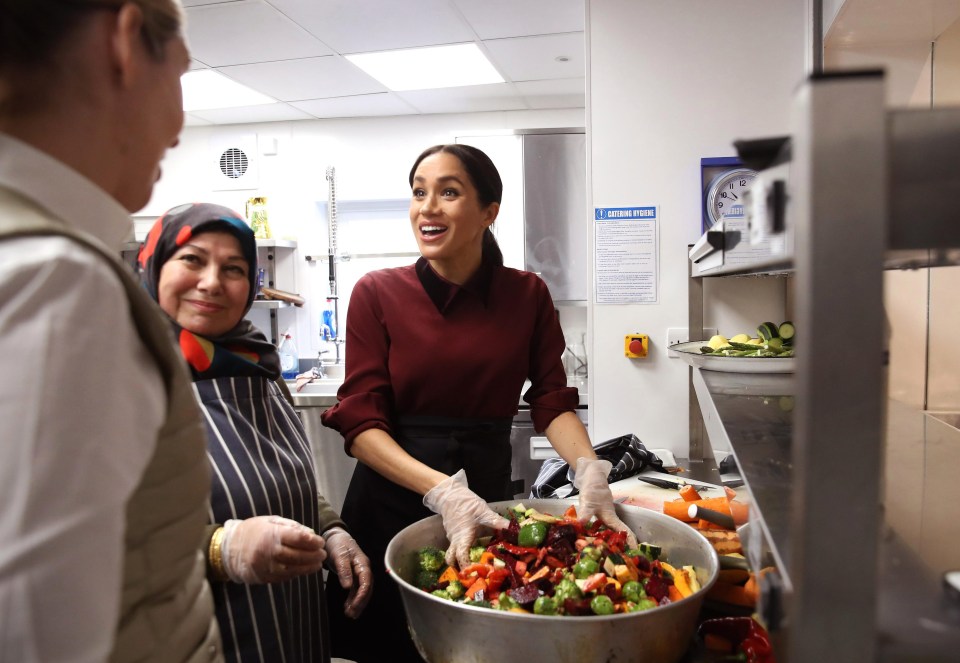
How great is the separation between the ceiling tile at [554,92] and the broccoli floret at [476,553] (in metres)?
4.03

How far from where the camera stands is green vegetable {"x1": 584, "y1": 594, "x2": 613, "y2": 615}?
1.01 metres

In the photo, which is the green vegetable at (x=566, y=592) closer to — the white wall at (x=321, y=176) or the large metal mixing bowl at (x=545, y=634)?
the large metal mixing bowl at (x=545, y=634)

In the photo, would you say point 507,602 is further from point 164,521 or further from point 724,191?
point 724,191

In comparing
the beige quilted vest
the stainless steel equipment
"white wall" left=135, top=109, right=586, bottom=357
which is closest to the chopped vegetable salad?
the beige quilted vest


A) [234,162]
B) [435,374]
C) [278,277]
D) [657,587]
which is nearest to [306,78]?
[234,162]

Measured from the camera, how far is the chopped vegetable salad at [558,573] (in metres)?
1.05

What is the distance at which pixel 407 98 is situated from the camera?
194 inches

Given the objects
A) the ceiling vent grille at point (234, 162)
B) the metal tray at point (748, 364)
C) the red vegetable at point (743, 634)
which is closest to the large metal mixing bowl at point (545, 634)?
the red vegetable at point (743, 634)

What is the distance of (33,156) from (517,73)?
425cm

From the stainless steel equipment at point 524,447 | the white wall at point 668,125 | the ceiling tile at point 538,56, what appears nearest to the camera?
the white wall at point 668,125

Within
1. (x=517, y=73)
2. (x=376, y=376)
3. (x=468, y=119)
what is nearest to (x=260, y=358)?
(x=376, y=376)

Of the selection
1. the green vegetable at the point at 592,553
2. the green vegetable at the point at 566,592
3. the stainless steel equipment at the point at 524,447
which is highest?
the green vegetable at the point at 592,553

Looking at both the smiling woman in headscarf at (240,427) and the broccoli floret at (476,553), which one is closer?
the broccoli floret at (476,553)

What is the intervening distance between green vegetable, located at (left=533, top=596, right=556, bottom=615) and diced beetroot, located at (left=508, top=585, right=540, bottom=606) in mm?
16
